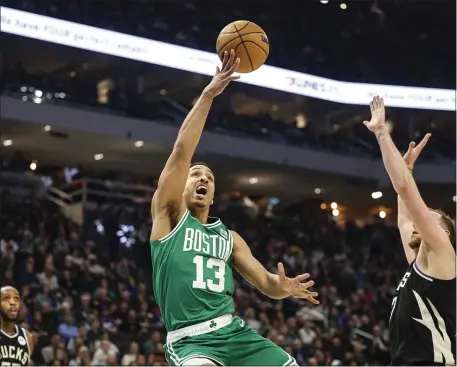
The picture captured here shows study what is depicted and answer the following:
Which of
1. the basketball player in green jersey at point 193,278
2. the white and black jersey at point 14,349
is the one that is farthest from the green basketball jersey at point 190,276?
the white and black jersey at point 14,349

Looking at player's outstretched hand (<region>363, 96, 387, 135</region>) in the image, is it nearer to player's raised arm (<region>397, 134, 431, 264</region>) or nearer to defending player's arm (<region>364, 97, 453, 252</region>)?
defending player's arm (<region>364, 97, 453, 252</region>)

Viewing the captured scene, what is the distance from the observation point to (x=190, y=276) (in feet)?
15.2

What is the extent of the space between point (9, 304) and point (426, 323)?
15.3ft

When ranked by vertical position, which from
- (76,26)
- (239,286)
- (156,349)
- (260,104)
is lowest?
(156,349)

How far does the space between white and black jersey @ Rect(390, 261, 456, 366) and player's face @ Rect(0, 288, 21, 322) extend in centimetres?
449

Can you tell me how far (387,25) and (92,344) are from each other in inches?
638

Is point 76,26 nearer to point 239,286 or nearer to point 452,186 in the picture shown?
point 239,286

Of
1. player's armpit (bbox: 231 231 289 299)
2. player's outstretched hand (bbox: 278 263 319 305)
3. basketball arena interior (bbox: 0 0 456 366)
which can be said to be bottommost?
player's outstretched hand (bbox: 278 263 319 305)

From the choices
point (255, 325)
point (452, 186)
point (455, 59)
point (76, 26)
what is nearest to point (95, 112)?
point (76, 26)

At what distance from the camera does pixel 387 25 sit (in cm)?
2527

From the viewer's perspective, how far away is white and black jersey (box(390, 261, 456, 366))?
164 inches

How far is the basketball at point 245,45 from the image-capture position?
17.8 ft

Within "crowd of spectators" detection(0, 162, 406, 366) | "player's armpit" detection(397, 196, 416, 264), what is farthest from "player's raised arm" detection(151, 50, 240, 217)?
"crowd of spectators" detection(0, 162, 406, 366)

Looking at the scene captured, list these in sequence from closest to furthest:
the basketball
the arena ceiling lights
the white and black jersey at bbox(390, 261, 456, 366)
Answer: the white and black jersey at bbox(390, 261, 456, 366)
the basketball
the arena ceiling lights
